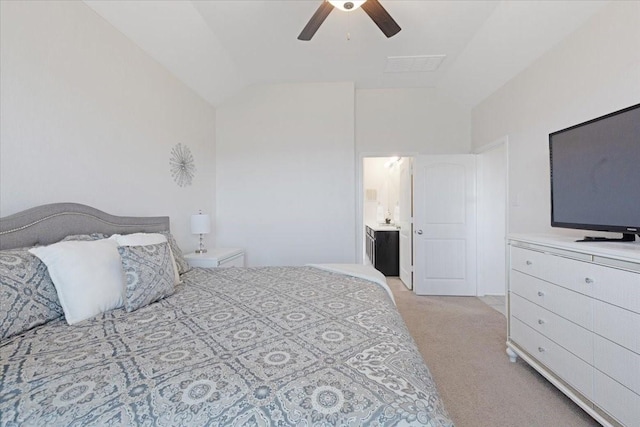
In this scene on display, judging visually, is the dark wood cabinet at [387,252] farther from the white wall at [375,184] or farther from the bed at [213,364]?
the bed at [213,364]

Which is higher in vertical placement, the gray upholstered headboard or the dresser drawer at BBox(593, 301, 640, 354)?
the gray upholstered headboard

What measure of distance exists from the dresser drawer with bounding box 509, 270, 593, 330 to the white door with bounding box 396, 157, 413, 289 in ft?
6.89

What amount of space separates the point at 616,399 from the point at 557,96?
7.42ft

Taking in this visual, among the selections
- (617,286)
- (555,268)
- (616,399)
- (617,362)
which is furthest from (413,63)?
(616,399)

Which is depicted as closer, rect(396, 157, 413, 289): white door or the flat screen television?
the flat screen television

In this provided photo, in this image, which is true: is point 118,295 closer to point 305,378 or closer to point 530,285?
point 305,378

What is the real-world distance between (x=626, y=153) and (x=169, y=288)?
8.77 feet

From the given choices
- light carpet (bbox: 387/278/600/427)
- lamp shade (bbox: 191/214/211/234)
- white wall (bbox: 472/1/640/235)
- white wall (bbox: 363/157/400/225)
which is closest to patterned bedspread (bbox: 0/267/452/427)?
light carpet (bbox: 387/278/600/427)

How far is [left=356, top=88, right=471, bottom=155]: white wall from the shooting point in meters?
4.21

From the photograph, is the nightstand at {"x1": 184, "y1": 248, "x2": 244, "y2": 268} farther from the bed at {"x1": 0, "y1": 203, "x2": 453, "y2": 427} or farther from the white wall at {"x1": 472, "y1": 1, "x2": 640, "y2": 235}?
the white wall at {"x1": 472, "y1": 1, "x2": 640, "y2": 235}

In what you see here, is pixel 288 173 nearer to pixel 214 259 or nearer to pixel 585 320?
pixel 214 259

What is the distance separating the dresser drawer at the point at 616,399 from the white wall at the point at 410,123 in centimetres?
327

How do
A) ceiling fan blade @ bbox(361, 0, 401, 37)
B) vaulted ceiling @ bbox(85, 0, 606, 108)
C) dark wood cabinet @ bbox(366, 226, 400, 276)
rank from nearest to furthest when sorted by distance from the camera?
1. ceiling fan blade @ bbox(361, 0, 401, 37)
2. vaulted ceiling @ bbox(85, 0, 606, 108)
3. dark wood cabinet @ bbox(366, 226, 400, 276)

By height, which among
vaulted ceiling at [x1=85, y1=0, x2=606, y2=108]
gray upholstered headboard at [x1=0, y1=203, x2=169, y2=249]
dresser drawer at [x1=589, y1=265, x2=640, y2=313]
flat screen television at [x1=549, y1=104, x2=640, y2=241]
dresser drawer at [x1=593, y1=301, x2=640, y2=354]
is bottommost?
dresser drawer at [x1=593, y1=301, x2=640, y2=354]
